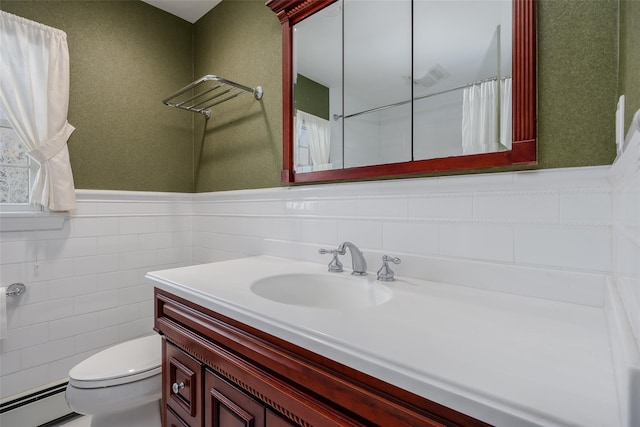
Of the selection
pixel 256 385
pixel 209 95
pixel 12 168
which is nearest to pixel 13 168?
pixel 12 168

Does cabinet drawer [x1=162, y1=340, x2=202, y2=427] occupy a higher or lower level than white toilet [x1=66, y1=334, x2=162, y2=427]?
higher

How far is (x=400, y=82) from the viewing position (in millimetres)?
1092

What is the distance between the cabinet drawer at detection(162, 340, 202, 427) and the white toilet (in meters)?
0.22

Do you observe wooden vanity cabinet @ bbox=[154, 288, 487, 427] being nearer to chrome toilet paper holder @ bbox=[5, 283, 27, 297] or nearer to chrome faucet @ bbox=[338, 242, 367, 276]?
chrome faucet @ bbox=[338, 242, 367, 276]

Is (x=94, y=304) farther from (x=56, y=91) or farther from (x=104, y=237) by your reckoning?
(x=56, y=91)

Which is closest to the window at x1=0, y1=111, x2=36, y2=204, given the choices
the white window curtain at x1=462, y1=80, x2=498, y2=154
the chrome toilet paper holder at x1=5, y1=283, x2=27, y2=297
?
the chrome toilet paper holder at x1=5, y1=283, x2=27, y2=297

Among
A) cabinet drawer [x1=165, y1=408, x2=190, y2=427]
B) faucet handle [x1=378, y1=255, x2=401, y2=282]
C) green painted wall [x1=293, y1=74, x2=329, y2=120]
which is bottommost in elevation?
cabinet drawer [x1=165, y1=408, x2=190, y2=427]

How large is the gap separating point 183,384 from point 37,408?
1167 millimetres

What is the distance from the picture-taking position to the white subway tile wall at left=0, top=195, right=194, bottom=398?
1512mm

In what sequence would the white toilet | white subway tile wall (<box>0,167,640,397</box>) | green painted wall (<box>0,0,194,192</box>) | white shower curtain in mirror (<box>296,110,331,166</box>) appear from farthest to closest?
green painted wall (<box>0,0,194,192</box>), white shower curtain in mirror (<box>296,110,331,166</box>), the white toilet, white subway tile wall (<box>0,167,640,397</box>)

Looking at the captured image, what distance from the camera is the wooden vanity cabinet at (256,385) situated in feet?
1.64

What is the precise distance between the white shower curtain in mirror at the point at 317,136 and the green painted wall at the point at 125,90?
3.71ft

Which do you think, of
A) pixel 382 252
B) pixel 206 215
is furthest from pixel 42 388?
pixel 382 252

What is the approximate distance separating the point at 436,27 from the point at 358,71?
316mm
